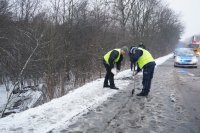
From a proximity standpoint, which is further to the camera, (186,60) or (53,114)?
(186,60)

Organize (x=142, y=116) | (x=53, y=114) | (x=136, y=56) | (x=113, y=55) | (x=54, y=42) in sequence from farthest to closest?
(x=54, y=42)
(x=113, y=55)
(x=136, y=56)
(x=142, y=116)
(x=53, y=114)

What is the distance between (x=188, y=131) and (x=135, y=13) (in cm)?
3392

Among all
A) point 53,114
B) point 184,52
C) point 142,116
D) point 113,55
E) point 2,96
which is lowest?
point 2,96

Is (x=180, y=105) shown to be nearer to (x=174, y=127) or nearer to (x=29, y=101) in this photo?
(x=174, y=127)

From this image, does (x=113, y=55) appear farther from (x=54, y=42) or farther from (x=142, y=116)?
(x=54, y=42)

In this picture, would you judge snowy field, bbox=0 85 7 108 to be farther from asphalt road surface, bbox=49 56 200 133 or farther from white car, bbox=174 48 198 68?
white car, bbox=174 48 198 68

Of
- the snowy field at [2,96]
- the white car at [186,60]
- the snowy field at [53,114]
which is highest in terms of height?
the white car at [186,60]

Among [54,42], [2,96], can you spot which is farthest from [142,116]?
[2,96]

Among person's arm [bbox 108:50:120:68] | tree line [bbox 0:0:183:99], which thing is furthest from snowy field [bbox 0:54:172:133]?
tree line [bbox 0:0:183:99]

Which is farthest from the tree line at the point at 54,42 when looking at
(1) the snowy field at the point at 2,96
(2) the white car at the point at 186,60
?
(2) the white car at the point at 186,60

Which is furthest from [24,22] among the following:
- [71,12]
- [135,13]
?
[135,13]

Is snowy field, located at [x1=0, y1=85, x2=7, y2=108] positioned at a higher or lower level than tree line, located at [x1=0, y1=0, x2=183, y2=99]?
lower

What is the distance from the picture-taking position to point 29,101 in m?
14.2

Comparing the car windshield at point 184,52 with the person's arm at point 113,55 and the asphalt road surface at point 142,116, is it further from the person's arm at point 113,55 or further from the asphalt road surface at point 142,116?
the person's arm at point 113,55
